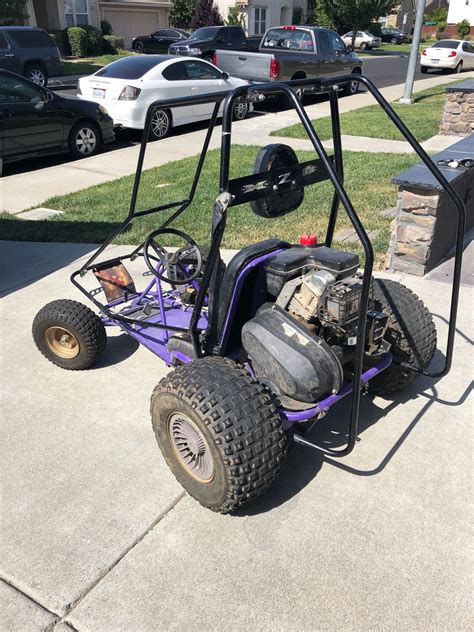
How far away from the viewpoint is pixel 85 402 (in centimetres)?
355

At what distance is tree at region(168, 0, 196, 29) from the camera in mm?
37562

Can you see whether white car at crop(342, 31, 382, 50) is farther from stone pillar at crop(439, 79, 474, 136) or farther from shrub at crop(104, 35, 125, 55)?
stone pillar at crop(439, 79, 474, 136)

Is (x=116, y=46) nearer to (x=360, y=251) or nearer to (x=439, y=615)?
(x=360, y=251)

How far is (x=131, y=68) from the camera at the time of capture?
10641mm

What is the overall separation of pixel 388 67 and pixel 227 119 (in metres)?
27.0

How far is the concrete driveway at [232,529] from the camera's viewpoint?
7.39 ft

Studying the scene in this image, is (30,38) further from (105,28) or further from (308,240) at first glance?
(308,240)

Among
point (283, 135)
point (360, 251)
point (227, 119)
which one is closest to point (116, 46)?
point (283, 135)

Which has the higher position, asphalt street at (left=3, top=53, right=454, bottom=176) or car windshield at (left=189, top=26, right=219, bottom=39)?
car windshield at (left=189, top=26, right=219, bottom=39)

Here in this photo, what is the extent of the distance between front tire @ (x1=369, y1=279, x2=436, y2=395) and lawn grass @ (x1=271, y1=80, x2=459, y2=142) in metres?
7.51

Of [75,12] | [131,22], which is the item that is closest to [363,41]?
[131,22]

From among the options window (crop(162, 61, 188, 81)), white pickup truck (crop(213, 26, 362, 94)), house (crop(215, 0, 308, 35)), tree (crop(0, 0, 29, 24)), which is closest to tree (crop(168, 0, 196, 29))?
house (crop(215, 0, 308, 35))

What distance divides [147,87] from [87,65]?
56.7ft

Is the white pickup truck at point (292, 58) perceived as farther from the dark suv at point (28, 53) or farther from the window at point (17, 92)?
the dark suv at point (28, 53)
